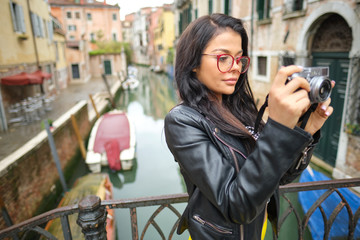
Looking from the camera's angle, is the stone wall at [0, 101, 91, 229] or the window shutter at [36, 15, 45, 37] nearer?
the stone wall at [0, 101, 91, 229]

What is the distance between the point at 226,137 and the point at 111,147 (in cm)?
649

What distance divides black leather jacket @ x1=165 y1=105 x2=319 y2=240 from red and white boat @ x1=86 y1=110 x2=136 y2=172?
244 inches

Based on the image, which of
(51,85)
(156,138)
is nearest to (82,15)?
(51,85)

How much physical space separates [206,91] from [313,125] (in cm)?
36

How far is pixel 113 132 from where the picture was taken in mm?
7738

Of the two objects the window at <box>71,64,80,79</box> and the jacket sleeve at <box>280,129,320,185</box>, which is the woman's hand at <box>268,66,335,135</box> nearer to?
the jacket sleeve at <box>280,129,320,185</box>

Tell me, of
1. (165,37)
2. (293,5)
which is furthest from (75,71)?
(293,5)

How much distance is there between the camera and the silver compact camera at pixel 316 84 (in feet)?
2.10

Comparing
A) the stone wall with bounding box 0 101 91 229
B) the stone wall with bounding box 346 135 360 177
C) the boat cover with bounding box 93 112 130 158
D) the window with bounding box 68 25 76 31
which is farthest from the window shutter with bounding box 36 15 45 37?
the window with bounding box 68 25 76 31

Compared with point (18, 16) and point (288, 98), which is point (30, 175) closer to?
point (288, 98)

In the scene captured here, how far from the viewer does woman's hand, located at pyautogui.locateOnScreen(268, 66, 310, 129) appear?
0.61m

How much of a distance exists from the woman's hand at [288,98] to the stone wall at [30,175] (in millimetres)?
4187

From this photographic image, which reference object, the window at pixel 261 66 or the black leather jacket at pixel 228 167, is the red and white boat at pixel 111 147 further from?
the black leather jacket at pixel 228 167

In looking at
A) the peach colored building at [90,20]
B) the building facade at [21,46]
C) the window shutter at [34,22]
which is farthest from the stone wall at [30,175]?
the peach colored building at [90,20]
